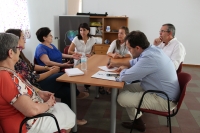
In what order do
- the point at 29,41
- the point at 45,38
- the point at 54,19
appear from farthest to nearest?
the point at 54,19 < the point at 29,41 < the point at 45,38

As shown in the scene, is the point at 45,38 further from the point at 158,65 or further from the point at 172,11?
the point at 172,11

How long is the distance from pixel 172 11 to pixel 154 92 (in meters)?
4.39

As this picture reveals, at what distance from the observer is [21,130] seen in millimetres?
1254

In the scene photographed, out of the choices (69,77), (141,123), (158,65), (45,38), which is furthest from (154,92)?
(45,38)

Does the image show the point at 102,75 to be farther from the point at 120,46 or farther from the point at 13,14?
the point at 13,14

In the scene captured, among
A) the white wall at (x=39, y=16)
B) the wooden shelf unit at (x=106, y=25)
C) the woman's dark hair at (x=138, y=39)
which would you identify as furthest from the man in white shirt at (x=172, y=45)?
the white wall at (x=39, y=16)

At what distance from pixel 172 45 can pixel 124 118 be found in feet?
4.33

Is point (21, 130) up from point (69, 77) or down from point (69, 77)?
down

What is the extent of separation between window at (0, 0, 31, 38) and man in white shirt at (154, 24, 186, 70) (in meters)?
3.43

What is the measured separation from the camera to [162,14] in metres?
5.50

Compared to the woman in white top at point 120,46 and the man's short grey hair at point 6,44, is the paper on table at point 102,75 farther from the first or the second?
the woman in white top at point 120,46

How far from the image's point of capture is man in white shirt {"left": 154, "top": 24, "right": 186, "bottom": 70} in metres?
2.61

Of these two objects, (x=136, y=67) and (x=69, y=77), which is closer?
(x=136, y=67)

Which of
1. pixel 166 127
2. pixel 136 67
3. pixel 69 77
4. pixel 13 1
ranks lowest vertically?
pixel 166 127
